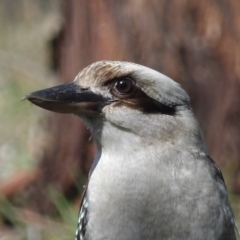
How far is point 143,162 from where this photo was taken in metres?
3.70

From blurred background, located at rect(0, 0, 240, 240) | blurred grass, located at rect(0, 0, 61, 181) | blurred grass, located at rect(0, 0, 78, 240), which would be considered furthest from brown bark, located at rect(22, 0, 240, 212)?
blurred grass, located at rect(0, 0, 61, 181)

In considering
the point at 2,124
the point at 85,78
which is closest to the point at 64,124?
the point at 2,124

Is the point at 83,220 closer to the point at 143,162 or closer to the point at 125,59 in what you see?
the point at 143,162

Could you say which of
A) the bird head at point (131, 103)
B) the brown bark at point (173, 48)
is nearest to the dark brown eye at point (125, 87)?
the bird head at point (131, 103)

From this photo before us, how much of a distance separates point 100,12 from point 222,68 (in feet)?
4.12

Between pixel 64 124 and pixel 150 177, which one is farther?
pixel 64 124

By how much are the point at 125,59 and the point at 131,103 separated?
3.17 m

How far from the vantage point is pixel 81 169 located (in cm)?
737

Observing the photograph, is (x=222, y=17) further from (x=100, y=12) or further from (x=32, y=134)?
(x=32, y=134)

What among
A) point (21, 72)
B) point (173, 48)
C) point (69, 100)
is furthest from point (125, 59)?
point (21, 72)

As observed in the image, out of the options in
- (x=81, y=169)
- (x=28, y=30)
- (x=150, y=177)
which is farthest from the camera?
(x=28, y=30)

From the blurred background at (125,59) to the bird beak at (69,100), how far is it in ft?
8.29

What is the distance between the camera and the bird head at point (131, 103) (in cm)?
371

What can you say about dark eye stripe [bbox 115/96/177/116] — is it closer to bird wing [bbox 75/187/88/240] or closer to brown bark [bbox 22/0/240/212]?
bird wing [bbox 75/187/88/240]
